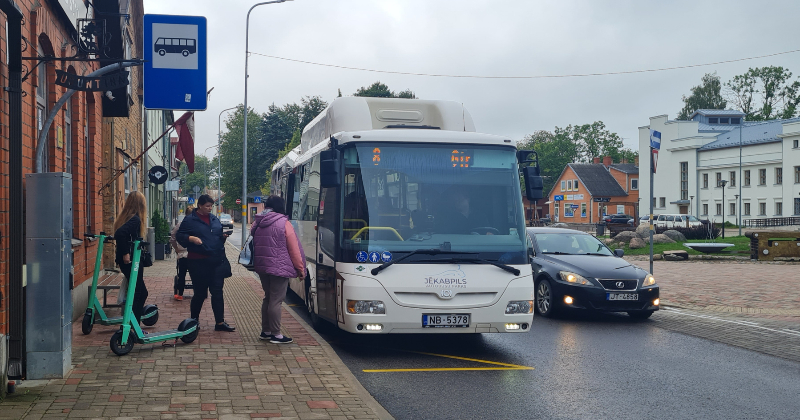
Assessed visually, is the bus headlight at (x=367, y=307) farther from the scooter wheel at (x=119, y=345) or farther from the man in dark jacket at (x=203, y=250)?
the scooter wheel at (x=119, y=345)

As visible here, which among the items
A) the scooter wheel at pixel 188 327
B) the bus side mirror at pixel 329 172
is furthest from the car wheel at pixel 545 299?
the scooter wheel at pixel 188 327

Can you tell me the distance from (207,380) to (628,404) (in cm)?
361

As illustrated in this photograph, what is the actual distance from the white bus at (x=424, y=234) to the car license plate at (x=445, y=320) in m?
0.01

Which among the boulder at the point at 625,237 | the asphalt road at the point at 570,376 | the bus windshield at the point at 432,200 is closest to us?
the asphalt road at the point at 570,376

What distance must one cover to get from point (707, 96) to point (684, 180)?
1456 centimetres

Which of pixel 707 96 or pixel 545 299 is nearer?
pixel 545 299

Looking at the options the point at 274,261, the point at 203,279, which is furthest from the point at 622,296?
the point at 203,279

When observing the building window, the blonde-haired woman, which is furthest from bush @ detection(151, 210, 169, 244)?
the building window

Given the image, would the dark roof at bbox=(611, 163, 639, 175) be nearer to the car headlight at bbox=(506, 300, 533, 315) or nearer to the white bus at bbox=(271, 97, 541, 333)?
the white bus at bbox=(271, 97, 541, 333)

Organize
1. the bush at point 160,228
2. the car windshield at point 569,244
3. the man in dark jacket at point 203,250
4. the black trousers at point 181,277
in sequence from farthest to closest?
the bush at point 160,228
the car windshield at point 569,244
the black trousers at point 181,277
the man in dark jacket at point 203,250

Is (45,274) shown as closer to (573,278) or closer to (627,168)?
(573,278)

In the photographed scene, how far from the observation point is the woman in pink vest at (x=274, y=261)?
8938mm

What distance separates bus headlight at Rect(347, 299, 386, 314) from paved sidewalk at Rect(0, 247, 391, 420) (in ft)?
1.87

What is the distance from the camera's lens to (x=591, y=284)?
1188 cm
